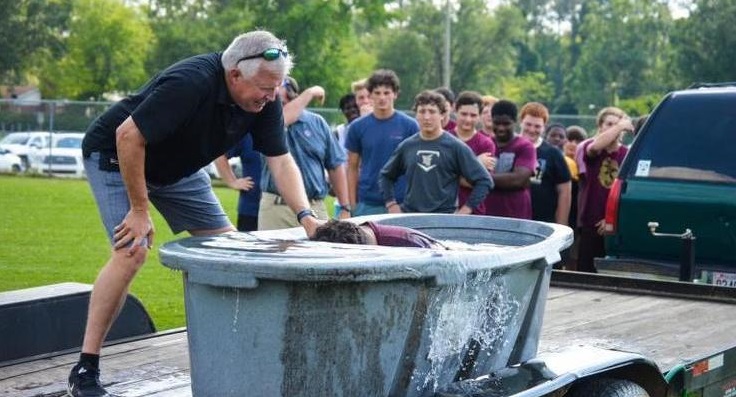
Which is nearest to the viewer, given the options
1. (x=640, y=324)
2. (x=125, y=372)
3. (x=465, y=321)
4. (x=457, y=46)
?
(x=465, y=321)

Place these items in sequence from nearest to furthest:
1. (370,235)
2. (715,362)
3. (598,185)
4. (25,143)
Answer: (370,235) → (715,362) → (598,185) → (25,143)

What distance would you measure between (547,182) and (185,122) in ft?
17.9

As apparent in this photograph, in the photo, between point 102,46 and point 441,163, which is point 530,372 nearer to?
point 441,163

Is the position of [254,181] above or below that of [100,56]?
below

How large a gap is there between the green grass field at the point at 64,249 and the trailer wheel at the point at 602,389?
4.47 m

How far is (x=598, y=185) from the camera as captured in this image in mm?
9797

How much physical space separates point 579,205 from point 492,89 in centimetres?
6042

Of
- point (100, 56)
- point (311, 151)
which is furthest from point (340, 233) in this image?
point (100, 56)

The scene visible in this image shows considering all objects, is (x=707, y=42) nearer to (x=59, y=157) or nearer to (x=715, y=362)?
(x=59, y=157)

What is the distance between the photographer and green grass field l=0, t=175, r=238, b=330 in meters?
10.2

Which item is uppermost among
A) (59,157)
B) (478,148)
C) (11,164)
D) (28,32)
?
(28,32)

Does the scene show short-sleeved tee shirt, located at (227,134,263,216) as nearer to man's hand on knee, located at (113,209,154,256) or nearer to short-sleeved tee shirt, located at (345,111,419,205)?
short-sleeved tee shirt, located at (345,111,419,205)

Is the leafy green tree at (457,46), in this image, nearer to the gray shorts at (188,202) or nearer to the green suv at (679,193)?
the green suv at (679,193)

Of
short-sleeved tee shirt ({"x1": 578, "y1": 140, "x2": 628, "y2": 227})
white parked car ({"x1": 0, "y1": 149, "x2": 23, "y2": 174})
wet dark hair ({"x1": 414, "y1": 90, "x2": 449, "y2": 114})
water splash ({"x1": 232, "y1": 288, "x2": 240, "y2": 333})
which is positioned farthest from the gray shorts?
white parked car ({"x1": 0, "y1": 149, "x2": 23, "y2": 174})
